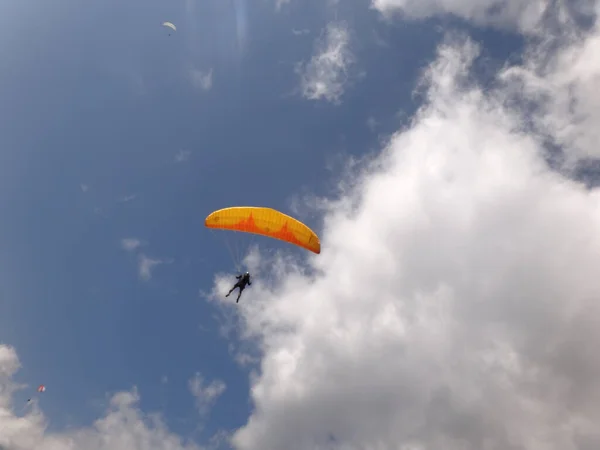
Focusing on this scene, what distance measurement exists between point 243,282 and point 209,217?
29.8 feet

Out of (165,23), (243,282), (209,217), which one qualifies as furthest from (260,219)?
(165,23)

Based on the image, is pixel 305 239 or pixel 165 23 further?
pixel 165 23

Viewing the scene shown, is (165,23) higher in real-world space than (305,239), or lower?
higher

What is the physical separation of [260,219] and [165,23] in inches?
1087

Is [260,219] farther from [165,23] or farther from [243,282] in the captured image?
[165,23]

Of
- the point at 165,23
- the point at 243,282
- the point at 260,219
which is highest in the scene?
the point at 165,23

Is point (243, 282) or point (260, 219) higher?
point (260, 219)

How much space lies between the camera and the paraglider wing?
4391 cm

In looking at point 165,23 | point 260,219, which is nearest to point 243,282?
point 260,219

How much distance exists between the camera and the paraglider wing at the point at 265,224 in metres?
43.9

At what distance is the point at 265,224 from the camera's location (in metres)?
44.5

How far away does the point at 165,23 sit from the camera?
1983 inches

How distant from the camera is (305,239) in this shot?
4512cm

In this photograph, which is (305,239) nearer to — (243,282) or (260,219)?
(260,219)
